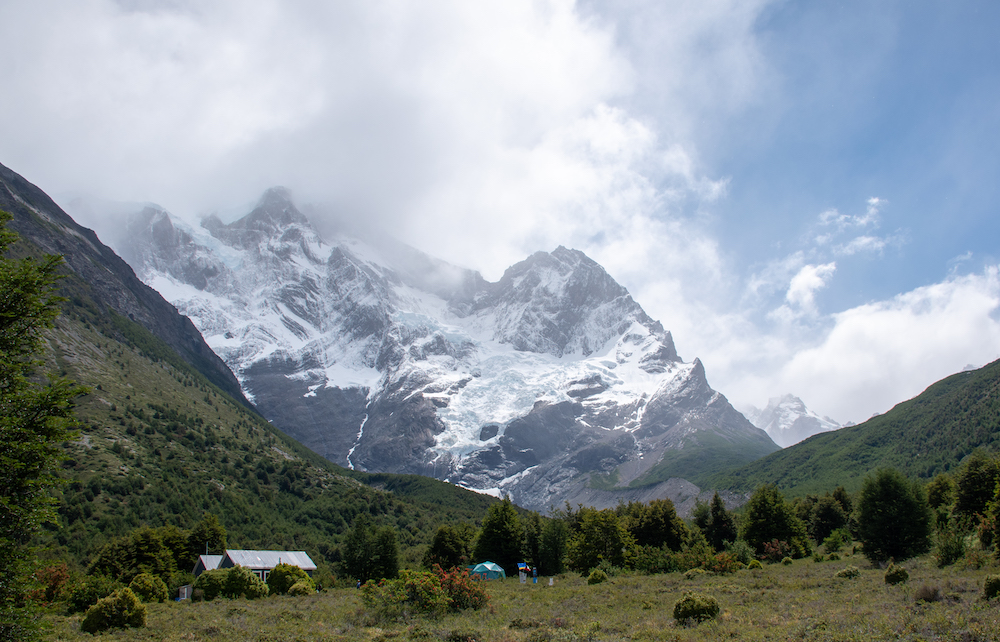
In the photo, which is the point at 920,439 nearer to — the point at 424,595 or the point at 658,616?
the point at 658,616

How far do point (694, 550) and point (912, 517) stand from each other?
717 inches

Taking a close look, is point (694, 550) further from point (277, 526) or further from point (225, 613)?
point (277, 526)

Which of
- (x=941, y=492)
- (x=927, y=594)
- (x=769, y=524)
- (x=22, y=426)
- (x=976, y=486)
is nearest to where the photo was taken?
(x=22, y=426)

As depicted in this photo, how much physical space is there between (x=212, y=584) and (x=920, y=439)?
179m

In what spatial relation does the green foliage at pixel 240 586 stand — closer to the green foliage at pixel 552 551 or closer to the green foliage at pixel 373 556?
the green foliage at pixel 373 556

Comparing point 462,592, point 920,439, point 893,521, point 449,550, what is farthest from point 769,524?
point 920,439

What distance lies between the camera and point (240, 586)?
4534cm

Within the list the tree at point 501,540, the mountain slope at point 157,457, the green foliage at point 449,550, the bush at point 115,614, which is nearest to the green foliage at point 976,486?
the tree at point 501,540

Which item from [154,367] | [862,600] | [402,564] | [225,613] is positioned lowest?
[402,564]

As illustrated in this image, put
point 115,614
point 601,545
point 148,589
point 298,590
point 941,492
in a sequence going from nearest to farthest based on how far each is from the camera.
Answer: point 115,614
point 148,589
point 298,590
point 601,545
point 941,492

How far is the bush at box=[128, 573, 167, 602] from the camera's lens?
45.3m

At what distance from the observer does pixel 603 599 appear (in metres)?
33.3

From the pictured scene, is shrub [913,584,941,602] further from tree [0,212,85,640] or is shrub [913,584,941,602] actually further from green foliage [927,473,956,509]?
green foliage [927,473,956,509]

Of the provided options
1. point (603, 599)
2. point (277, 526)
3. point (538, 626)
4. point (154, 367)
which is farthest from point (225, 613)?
point (154, 367)
